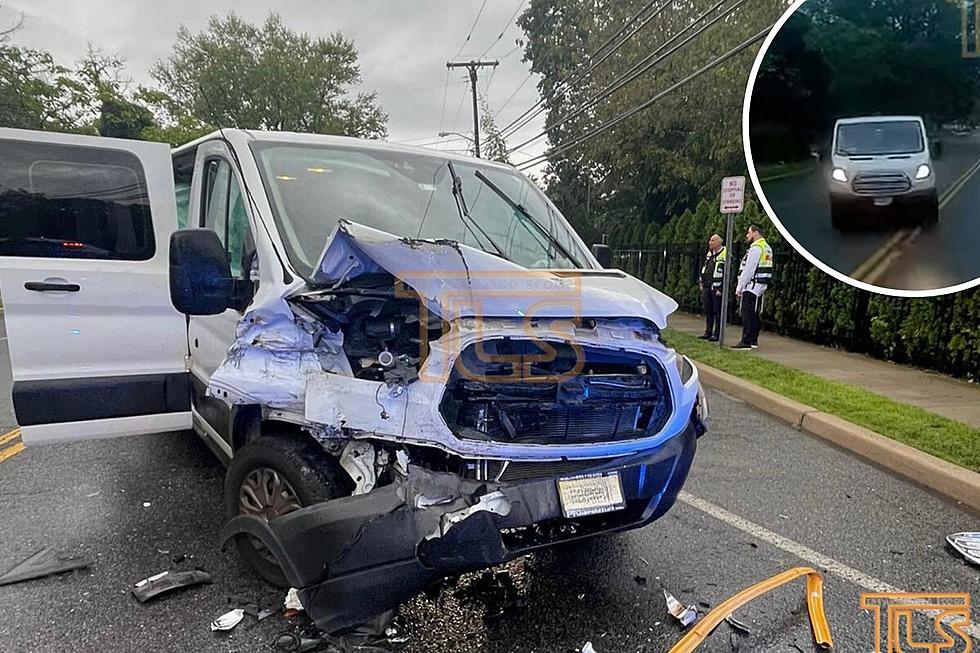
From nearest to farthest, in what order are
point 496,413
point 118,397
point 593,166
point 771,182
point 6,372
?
point 496,413, point 118,397, point 771,182, point 6,372, point 593,166

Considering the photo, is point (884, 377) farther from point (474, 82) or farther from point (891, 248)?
point (474, 82)

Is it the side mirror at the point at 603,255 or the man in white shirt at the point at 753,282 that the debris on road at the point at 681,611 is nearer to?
the side mirror at the point at 603,255

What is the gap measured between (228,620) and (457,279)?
70.2 inches

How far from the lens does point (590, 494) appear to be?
2.66 meters

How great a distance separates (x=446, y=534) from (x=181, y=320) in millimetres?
2448

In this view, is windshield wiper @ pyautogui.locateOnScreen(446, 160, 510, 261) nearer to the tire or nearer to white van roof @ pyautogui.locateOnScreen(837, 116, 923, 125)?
the tire

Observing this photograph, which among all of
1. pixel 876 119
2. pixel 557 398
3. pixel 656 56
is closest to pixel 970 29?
pixel 876 119

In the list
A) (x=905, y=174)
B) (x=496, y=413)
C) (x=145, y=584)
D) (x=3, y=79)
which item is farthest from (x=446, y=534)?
(x=3, y=79)

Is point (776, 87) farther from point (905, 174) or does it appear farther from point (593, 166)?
point (593, 166)

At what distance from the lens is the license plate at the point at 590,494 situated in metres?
2.61

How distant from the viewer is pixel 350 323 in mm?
2734

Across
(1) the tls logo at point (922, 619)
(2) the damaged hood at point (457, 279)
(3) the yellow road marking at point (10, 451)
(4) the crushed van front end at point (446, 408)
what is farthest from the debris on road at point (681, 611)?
(3) the yellow road marking at point (10, 451)

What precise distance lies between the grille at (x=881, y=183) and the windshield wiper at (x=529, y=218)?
1524mm

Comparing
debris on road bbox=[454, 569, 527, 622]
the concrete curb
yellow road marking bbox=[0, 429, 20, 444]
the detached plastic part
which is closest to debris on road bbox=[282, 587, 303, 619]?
debris on road bbox=[454, 569, 527, 622]
